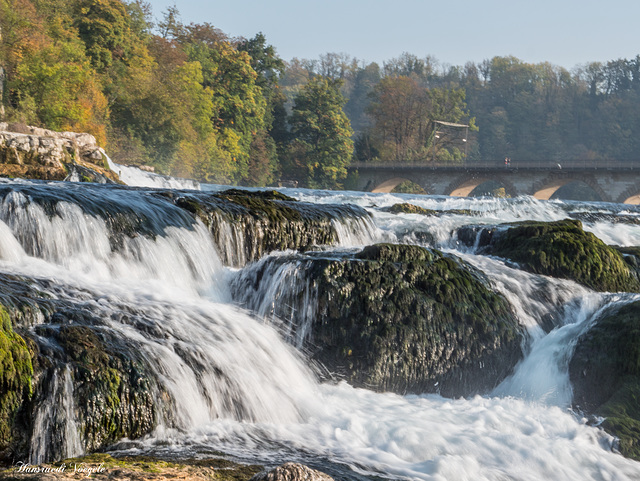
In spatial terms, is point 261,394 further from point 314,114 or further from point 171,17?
point 171,17

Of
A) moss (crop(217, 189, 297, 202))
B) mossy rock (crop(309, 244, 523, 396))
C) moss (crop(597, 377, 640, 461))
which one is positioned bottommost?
moss (crop(597, 377, 640, 461))

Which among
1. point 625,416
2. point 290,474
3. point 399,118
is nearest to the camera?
point 290,474

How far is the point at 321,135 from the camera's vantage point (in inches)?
Answer: 2756

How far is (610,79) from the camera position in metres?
113

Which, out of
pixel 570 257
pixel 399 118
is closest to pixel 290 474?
pixel 570 257

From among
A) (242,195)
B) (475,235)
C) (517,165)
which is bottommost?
(475,235)

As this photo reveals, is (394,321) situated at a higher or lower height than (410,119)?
lower

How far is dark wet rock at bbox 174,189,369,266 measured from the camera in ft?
36.6

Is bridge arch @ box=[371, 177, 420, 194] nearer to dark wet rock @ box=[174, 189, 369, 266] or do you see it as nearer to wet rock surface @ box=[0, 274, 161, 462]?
dark wet rock @ box=[174, 189, 369, 266]

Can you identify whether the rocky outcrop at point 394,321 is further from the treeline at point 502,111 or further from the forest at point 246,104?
the treeline at point 502,111

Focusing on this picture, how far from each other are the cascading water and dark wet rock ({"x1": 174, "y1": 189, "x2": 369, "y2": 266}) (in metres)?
0.48

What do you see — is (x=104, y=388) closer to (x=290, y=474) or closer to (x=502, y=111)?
(x=290, y=474)

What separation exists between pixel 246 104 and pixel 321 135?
10.2 metres

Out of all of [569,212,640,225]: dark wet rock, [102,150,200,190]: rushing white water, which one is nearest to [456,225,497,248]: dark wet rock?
[569,212,640,225]: dark wet rock
